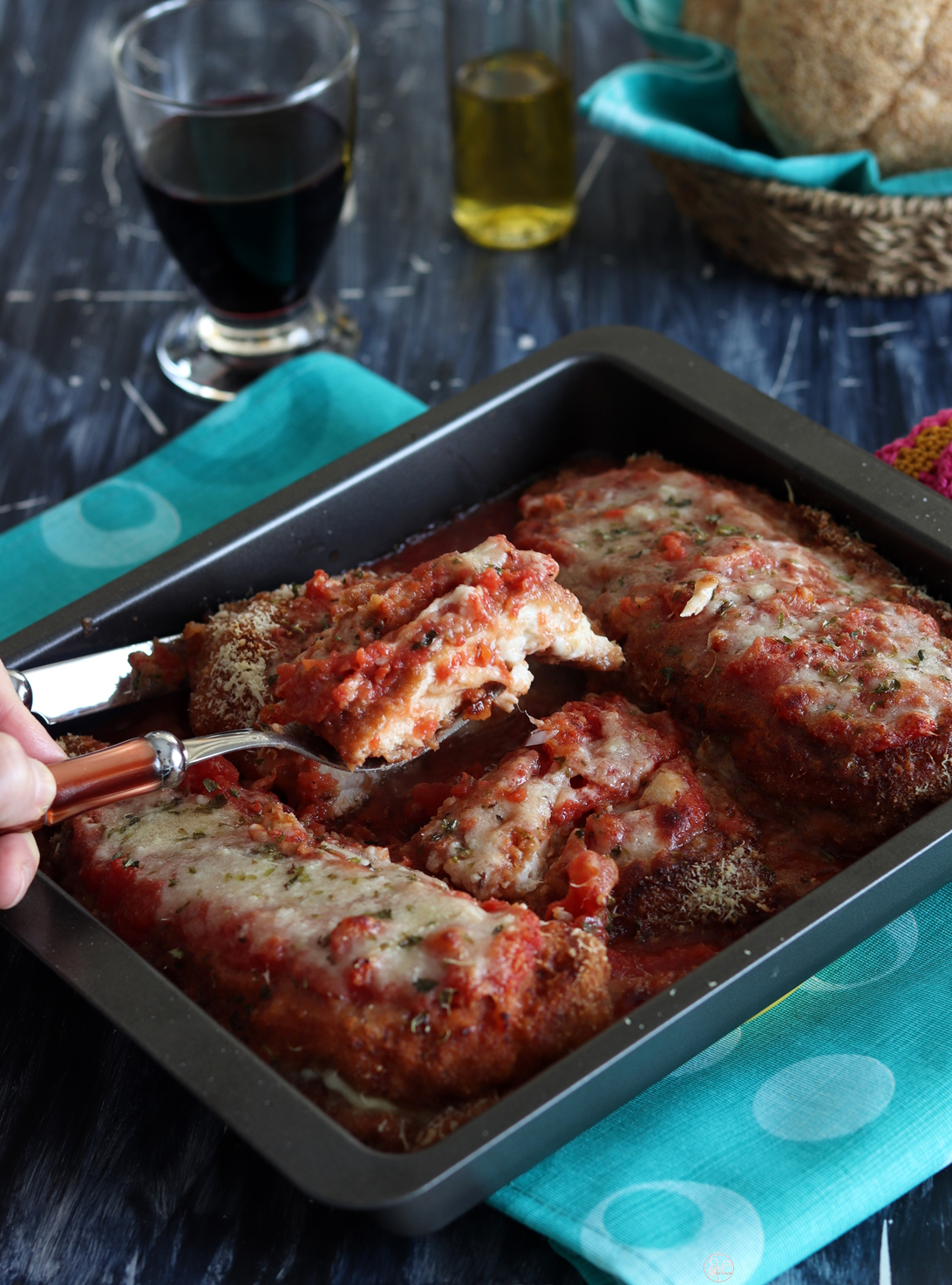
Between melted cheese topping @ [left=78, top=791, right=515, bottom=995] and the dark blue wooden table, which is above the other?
melted cheese topping @ [left=78, top=791, right=515, bottom=995]

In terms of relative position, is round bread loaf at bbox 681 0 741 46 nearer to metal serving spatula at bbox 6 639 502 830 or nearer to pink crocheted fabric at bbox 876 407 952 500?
pink crocheted fabric at bbox 876 407 952 500

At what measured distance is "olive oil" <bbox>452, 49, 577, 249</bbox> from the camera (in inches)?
172

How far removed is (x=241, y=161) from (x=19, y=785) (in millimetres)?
2193

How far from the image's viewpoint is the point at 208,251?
3.92 m

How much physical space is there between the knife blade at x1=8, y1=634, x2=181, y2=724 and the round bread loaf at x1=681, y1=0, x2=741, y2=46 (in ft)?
9.15

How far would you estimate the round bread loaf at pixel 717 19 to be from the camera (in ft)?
14.3

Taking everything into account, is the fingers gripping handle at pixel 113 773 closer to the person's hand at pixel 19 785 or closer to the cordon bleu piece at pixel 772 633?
the person's hand at pixel 19 785

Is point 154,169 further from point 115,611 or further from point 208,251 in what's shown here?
point 115,611

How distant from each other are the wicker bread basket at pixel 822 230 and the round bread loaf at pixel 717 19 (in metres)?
0.41

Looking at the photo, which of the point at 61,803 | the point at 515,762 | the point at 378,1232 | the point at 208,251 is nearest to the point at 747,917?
the point at 515,762

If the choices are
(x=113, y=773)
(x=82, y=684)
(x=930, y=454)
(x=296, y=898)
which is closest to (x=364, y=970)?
(x=296, y=898)

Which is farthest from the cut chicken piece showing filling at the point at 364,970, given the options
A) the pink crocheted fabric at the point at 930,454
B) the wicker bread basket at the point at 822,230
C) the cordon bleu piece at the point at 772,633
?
the wicker bread basket at the point at 822,230

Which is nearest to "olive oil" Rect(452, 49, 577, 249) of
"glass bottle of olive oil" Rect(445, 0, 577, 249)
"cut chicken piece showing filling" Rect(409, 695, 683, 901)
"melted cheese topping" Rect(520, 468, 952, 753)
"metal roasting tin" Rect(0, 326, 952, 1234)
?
"glass bottle of olive oil" Rect(445, 0, 577, 249)

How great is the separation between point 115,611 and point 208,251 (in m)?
1.45
